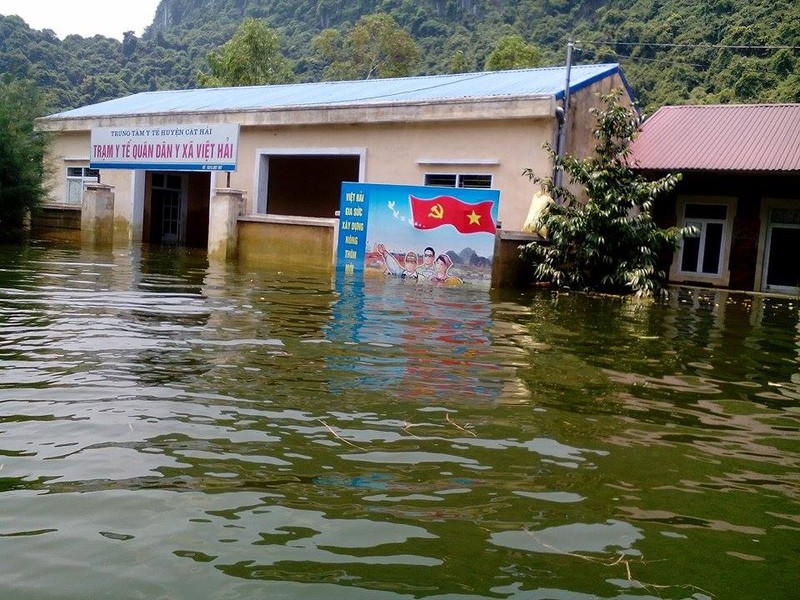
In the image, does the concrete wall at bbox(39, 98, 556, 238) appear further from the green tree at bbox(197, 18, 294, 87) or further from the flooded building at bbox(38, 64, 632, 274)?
→ the green tree at bbox(197, 18, 294, 87)

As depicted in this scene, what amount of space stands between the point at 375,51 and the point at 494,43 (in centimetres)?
1013

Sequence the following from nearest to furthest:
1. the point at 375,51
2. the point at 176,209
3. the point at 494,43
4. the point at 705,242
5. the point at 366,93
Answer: the point at 705,242 → the point at 366,93 → the point at 176,209 → the point at 375,51 → the point at 494,43

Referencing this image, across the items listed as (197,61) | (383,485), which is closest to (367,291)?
(383,485)

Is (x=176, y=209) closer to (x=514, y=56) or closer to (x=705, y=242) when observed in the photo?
(x=705, y=242)

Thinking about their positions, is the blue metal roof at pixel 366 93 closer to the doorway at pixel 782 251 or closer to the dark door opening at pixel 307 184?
the dark door opening at pixel 307 184

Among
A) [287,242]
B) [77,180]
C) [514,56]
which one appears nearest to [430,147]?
[287,242]

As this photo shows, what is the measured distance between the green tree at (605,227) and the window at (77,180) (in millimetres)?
15760

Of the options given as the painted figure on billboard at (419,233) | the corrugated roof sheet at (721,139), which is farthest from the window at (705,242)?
the painted figure on billboard at (419,233)

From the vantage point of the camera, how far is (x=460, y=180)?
1828 centimetres

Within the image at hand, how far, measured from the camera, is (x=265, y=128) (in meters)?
21.5

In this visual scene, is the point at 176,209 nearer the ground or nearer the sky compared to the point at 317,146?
nearer the ground

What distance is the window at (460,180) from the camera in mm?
18000

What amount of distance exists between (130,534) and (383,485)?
111cm

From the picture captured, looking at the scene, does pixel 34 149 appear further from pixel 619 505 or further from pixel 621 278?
pixel 619 505
